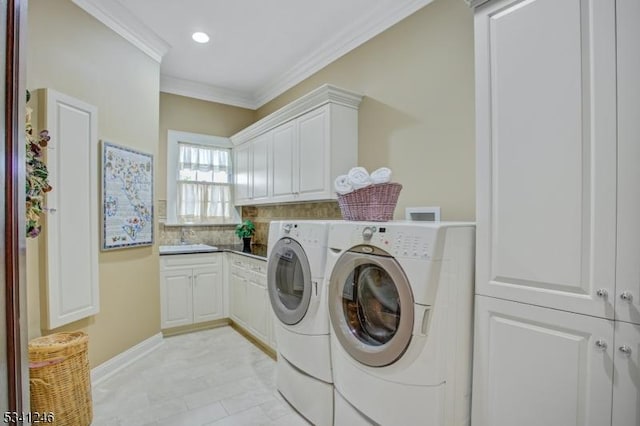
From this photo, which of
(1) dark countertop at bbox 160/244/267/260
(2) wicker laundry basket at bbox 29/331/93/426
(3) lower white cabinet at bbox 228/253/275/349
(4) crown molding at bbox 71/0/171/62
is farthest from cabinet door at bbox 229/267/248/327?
Result: (4) crown molding at bbox 71/0/171/62

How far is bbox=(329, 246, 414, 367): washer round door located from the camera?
147 centimetres

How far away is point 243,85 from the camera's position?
4.11 m

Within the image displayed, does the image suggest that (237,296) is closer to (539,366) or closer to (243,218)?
(243,218)

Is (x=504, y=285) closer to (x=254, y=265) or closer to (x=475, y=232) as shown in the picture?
(x=475, y=232)

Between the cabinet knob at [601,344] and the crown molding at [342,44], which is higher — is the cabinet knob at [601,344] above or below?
below

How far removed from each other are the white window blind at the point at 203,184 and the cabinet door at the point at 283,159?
1.19 meters

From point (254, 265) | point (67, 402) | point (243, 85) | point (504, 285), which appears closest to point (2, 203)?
point (504, 285)

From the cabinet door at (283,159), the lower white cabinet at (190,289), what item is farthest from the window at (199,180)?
the cabinet door at (283,159)

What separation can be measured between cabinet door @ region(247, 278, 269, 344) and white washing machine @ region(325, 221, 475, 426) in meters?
1.45

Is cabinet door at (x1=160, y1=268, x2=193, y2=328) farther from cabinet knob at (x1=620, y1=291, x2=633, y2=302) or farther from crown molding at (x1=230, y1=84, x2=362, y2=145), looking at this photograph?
cabinet knob at (x1=620, y1=291, x2=633, y2=302)

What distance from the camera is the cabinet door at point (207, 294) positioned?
11.8ft

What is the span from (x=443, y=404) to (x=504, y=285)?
1.88 feet

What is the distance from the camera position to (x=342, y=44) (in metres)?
2.95

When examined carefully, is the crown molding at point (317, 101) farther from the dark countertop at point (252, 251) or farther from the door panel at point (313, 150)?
the dark countertop at point (252, 251)
